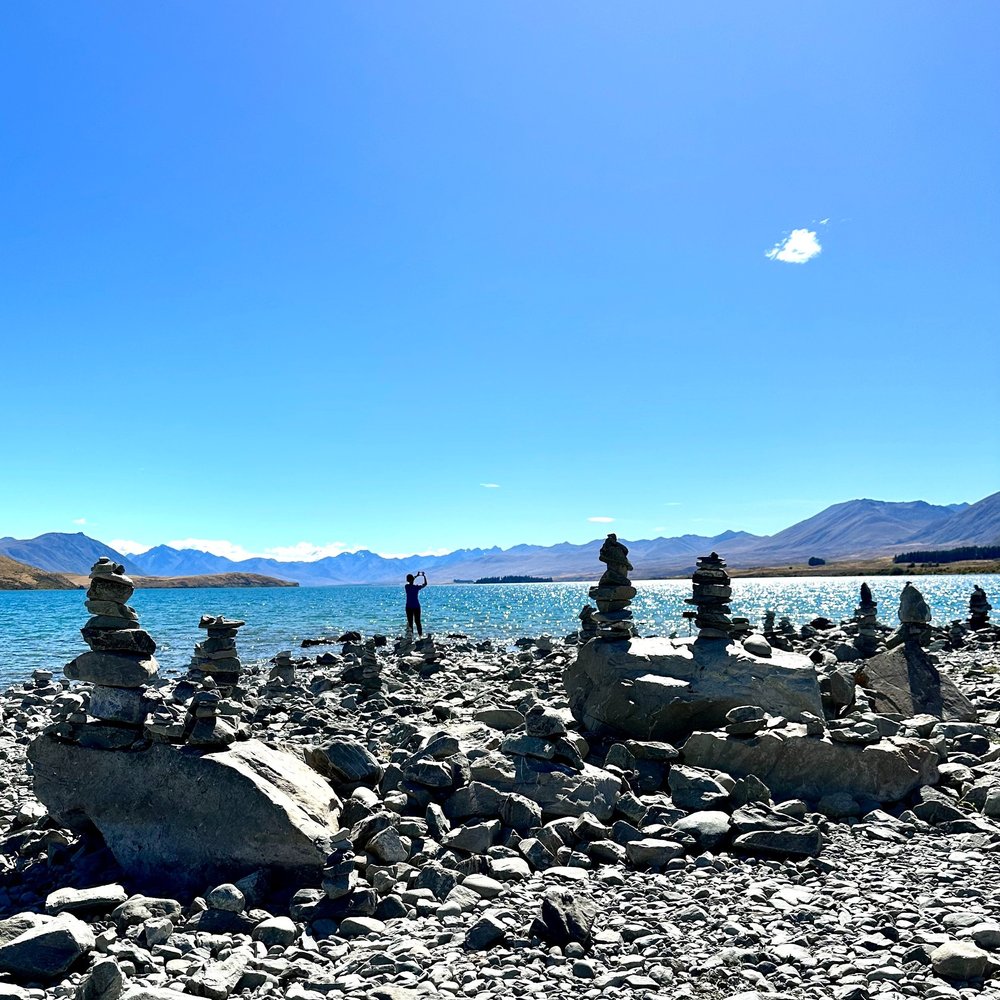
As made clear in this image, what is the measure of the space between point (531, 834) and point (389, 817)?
1.91 m

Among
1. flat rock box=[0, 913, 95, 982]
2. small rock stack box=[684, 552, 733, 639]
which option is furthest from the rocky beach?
small rock stack box=[684, 552, 733, 639]

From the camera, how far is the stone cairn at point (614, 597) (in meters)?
15.4

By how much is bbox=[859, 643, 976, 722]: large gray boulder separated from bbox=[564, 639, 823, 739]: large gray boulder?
147 inches

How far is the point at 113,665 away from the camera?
9719 millimetres

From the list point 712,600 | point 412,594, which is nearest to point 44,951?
point 712,600

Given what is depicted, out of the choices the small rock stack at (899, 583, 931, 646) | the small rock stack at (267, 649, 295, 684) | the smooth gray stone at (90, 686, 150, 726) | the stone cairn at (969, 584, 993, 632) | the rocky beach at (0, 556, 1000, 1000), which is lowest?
the stone cairn at (969, 584, 993, 632)

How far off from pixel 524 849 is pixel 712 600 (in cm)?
845

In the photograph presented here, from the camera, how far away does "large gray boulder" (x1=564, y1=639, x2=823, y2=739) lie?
42.8 ft

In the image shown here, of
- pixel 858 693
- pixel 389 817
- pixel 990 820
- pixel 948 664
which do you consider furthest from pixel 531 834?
pixel 948 664

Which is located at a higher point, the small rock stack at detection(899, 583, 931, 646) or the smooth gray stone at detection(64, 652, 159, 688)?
the smooth gray stone at detection(64, 652, 159, 688)

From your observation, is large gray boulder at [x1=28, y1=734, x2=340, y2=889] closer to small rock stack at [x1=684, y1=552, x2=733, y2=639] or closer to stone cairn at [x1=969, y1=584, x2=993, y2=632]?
small rock stack at [x1=684, y1=552, x2=733, y2=639]

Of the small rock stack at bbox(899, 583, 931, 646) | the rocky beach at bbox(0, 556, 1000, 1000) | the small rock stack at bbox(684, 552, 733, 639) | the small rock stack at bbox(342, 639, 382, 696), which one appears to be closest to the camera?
the rocky beach at bbox(0, 556, 1000, 1000)

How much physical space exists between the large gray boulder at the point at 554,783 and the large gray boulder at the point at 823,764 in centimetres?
206

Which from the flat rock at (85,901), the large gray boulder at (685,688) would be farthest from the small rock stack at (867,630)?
the flat rock at (85,901)
